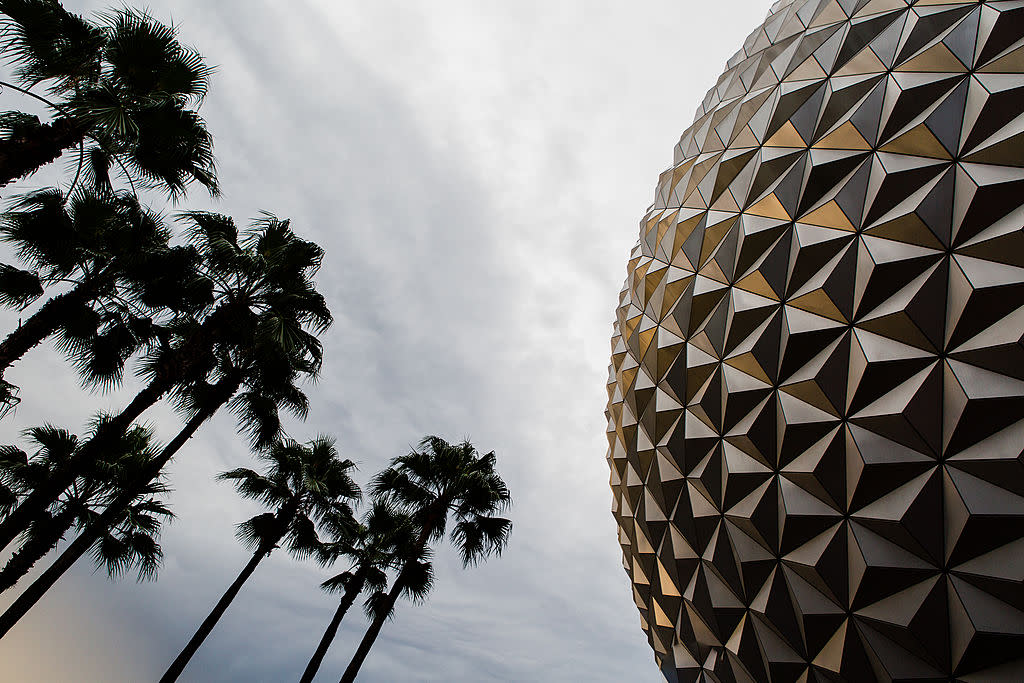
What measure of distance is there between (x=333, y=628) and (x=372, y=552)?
2453mm

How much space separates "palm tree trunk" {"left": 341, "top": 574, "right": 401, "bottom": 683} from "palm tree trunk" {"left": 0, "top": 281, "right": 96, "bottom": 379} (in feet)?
32.4

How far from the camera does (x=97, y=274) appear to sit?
8.79 meters

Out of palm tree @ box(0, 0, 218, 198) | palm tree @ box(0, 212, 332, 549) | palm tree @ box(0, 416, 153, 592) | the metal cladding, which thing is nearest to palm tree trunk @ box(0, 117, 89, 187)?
palm tree @ box(0, 0, 218, 198)

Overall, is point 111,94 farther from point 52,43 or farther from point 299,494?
point 299,494

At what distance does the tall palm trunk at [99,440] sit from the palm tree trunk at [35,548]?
1349 millimetres

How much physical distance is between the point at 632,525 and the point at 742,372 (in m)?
4.43

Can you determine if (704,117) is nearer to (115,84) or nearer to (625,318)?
(625,318)

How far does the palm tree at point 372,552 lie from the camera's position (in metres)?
14.6

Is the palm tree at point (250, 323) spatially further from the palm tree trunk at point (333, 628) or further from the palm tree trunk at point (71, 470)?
the palm tree trunk at point (333, 628)

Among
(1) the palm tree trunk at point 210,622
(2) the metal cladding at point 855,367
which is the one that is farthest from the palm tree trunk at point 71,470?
(2) the metal cladding at point 855,367

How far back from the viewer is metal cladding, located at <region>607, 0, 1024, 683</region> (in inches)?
197

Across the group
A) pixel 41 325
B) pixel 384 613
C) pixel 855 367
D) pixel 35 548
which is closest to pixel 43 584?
pixel 35 548

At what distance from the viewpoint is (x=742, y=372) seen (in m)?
6.67

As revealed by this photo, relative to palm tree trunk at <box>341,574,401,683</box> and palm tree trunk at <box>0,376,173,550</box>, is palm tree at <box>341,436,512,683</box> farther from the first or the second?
palm tree trunk at <box>0,376,173,550</box>
